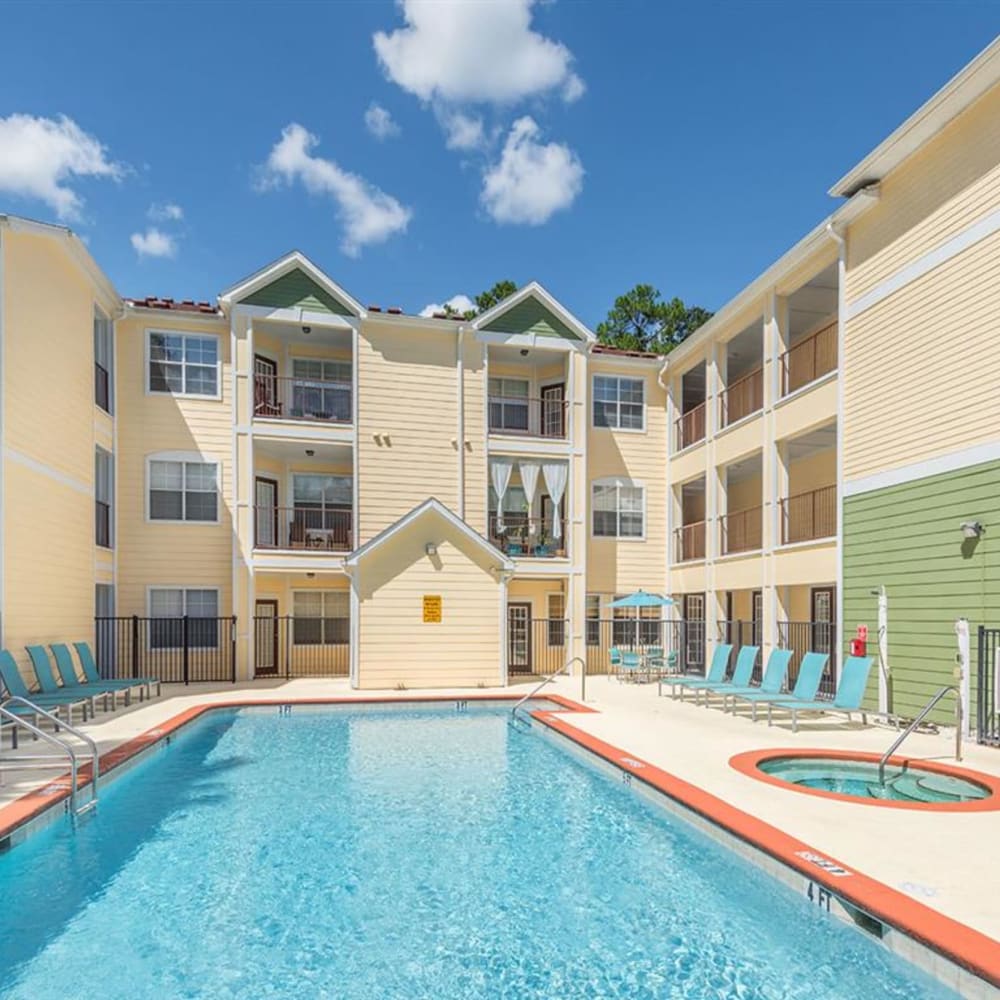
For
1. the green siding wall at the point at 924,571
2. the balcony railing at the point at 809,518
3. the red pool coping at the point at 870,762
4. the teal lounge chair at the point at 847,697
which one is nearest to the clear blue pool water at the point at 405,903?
the red pool coping at the point at 870,762

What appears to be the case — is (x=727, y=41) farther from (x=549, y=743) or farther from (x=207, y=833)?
(x=207, y=833)

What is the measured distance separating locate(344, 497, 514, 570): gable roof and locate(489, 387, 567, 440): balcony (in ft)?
13.6

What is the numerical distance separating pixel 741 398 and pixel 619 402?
13.4 ft

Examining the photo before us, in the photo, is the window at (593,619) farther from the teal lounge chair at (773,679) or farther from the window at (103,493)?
the window at (103,493)

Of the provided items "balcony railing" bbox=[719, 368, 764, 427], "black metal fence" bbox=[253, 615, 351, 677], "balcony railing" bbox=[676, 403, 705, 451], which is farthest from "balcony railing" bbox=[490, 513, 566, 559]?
"balcony railing" bbox=[719, 368, 764, 427]

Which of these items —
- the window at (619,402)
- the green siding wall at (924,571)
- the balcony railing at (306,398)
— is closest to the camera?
the green siding wall at (924,571)

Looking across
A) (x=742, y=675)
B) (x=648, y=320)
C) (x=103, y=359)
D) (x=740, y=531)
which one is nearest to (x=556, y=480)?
(x=740, y=531)

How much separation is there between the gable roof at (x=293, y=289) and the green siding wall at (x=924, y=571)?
528 inches

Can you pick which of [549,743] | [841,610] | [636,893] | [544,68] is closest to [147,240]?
[544,68]

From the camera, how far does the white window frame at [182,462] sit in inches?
762

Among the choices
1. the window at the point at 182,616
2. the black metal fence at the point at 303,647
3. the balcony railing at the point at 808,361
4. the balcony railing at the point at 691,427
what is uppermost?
the balcony railing at the point at 808,361

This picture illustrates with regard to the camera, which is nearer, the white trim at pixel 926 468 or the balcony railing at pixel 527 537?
the white trim at pixel 926 468

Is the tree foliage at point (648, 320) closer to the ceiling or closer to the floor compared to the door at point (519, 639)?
closer to the ceiling

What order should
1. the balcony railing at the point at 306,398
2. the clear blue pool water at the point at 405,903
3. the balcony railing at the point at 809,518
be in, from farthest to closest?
the balcony railing at the point at 306,398, the balcony railing at the point at 809,518, the clear blue pool water at the point at 405,903
